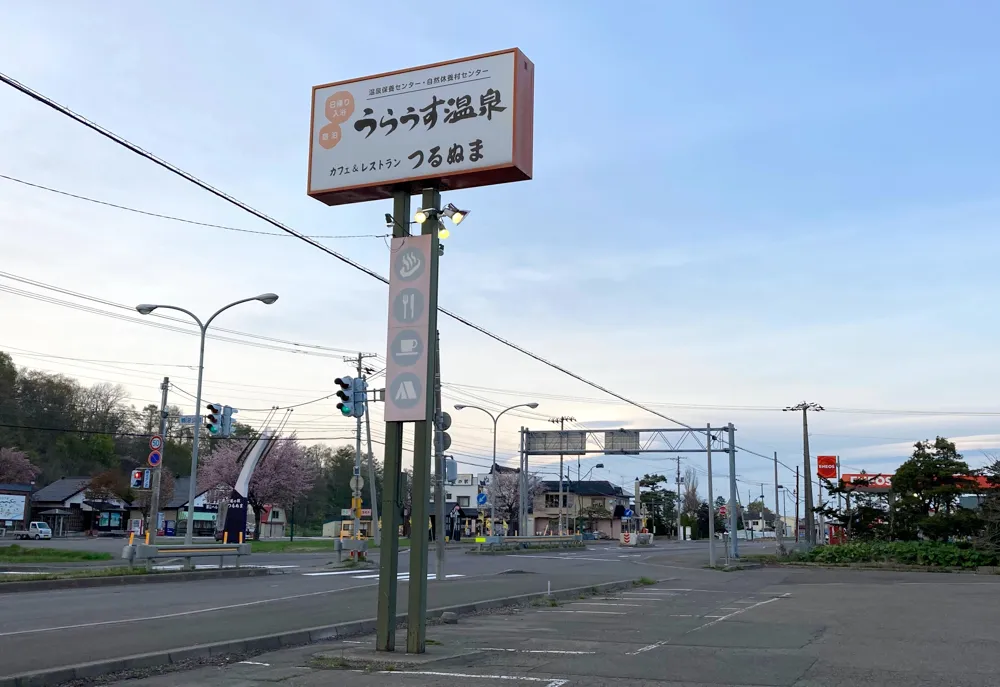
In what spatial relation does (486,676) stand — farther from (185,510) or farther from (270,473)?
(185,510)

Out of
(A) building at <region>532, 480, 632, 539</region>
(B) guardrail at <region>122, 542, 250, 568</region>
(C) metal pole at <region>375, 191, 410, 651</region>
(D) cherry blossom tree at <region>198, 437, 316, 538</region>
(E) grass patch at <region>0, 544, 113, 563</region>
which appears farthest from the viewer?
(A) building at <region>532, 480, 632, 539</region>

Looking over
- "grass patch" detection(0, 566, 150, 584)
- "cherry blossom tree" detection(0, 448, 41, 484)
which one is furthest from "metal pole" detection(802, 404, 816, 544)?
"cherry blossom tree" detection(0, 448, 41, 484)

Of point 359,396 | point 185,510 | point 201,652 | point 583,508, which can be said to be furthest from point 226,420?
point 583,508

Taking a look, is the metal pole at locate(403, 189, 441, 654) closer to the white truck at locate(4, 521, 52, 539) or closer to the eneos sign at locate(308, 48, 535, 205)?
the eneos sign at locate(308, 48, 535, 205)

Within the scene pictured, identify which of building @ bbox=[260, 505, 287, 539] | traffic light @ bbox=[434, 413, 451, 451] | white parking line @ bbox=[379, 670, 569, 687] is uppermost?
traffic light @ bbox=[434, 413, 451, 451]

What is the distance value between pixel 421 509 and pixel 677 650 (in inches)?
155

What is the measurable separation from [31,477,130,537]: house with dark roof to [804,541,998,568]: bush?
59200 millimetres

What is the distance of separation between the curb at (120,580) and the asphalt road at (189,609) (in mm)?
753

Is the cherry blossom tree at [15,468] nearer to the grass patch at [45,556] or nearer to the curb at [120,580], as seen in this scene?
the grass patch at [45,556]

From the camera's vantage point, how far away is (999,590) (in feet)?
79.8

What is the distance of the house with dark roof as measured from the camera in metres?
72.2

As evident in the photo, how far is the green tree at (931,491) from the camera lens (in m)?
38.9

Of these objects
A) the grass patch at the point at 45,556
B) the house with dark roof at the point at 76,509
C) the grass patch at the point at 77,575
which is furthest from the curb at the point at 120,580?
the house with dark roof at the point at 76,509

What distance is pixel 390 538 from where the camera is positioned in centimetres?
1048
